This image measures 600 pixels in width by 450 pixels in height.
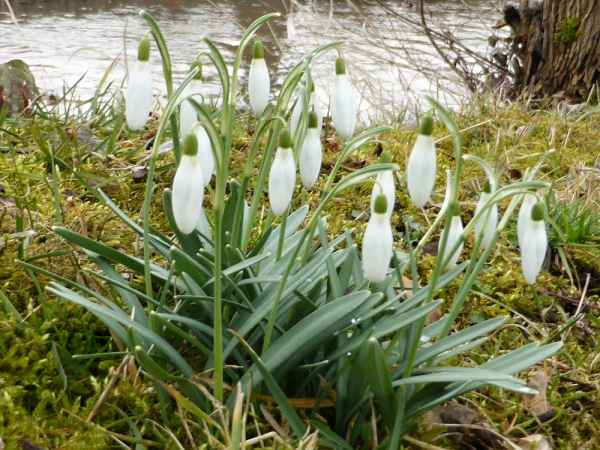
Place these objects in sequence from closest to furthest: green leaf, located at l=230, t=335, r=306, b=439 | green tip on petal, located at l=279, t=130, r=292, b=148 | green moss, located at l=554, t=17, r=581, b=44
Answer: green tip on petal, located at l=279, t=130, r=292, b=148 → green leaf, located at l=230, t=335, r=306, b=439 → green moss, located at l=554, t=17, r=581, b=44

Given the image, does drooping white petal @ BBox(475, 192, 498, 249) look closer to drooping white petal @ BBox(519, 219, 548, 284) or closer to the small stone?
drooping white petal @ BBox(519, 219, 548, 284)

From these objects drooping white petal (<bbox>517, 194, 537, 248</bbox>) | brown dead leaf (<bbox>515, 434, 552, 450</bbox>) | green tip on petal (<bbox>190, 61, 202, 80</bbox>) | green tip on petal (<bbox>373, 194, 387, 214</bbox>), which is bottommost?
brown dead leaf (<bbox>515, 434, 552, 450</bbox>)

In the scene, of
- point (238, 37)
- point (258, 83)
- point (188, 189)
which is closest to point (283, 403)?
point (188, 189)

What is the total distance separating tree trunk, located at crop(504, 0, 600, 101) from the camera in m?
4.84

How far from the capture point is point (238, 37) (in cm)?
692

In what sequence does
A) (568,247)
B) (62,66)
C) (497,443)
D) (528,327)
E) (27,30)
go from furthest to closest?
1. (27,30)
2. (62,66)
3. (568,247)
4. (528,327)
5. (497,443)

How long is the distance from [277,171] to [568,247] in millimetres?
1559

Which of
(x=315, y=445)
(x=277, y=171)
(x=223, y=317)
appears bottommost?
(x=315, y=445)

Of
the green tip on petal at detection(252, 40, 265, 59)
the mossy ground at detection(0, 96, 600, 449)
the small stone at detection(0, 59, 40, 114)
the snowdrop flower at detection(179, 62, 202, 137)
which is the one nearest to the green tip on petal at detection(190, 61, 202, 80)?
the snowdrop flower at detection(179, 62, 202, 137)

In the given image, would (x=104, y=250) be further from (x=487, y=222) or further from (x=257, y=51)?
(x=487, y=222)

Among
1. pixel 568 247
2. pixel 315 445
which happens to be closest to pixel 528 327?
pixel 568 247

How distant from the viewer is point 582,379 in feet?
6.15

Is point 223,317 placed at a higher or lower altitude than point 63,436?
higher

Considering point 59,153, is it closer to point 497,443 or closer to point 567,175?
point 497,443
